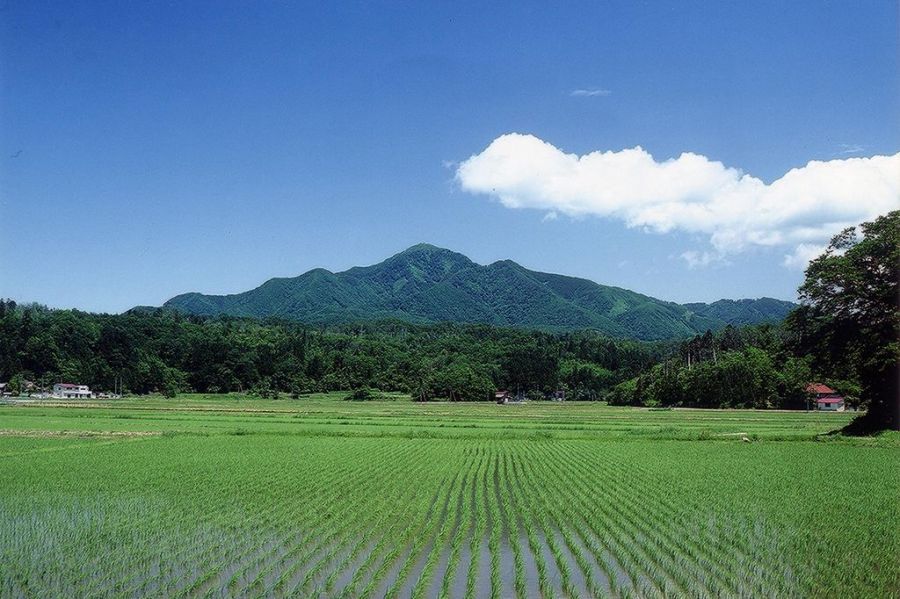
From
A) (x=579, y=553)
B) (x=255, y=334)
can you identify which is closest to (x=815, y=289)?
(x=579, y=553)

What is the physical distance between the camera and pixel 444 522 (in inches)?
542

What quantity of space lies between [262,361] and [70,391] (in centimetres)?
2934

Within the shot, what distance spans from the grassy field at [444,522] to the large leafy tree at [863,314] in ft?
20.0

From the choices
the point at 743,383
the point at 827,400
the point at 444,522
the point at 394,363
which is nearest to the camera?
the point at 444,522

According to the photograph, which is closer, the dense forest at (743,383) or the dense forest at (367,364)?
the dense forest at (743,383)

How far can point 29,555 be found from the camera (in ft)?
35.7

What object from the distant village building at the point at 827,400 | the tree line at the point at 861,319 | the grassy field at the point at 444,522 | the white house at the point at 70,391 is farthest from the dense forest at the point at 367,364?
the grassy field at the point at 444,522

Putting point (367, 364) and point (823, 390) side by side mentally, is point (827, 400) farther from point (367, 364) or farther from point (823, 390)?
point (367, 364)

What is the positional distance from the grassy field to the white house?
74.1 meters

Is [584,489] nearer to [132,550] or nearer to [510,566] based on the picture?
[510,566]

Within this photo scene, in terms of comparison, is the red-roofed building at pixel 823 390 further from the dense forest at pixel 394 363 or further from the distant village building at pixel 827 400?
the dense forest at pixel 394 363

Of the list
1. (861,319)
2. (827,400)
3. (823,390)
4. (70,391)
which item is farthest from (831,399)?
(70,391)

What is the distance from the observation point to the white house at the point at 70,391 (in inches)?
3688

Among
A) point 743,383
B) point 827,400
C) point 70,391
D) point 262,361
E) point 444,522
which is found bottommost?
point 827,400
